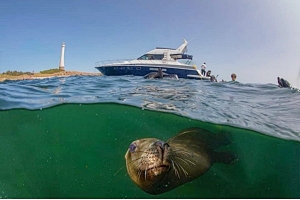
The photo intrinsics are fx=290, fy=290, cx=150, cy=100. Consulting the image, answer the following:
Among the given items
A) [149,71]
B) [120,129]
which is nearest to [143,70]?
[149,71]

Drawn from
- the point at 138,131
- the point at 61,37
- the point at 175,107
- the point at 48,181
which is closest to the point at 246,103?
the point at 175,107

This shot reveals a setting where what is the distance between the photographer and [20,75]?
628 cm

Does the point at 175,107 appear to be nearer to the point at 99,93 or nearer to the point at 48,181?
the point at 99,93

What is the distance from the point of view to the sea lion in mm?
3270

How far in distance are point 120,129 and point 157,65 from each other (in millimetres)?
1943

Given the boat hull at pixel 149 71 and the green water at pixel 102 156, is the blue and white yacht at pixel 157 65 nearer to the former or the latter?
the boat hull at pixel 149 71

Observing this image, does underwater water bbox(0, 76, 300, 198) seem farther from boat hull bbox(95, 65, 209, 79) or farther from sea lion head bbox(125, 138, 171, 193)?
sea lion head bbox(125, 138, 171, 193)

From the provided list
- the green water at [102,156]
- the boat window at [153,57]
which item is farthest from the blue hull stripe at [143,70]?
the green water at [102,156]

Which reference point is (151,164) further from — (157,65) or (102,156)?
(157,65)

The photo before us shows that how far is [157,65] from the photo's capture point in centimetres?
767

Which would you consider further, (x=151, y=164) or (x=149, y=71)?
(x=149, y=71)

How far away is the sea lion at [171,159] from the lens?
3270mm

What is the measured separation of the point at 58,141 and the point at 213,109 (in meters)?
3.54

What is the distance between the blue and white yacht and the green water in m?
0.99
